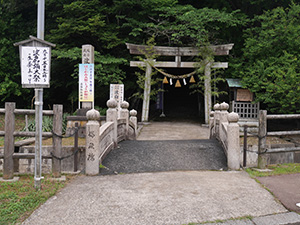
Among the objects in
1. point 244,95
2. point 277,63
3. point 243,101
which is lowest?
point 243,101

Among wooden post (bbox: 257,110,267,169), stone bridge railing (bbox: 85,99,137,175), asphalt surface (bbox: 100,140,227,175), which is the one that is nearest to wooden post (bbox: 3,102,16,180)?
stone bridge railing (bbox: 85,99,137,175)

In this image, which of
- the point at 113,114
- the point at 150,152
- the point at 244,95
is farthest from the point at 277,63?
the point at 113,114

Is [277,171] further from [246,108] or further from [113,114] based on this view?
[246,108]

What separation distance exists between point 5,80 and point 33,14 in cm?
549

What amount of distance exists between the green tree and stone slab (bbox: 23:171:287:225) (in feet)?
25.3

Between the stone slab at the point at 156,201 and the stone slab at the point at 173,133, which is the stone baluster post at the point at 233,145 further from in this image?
the stone slab at the point at 173,133

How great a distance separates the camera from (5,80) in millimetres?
16703

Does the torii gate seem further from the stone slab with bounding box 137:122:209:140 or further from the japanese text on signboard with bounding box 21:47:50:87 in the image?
the japanese text on signboard with bounding box 21:47:50:87

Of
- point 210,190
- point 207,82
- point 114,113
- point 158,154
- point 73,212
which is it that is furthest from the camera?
point 207,82

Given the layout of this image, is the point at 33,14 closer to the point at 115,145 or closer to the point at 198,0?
the point at 198,0

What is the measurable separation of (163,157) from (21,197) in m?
3.42

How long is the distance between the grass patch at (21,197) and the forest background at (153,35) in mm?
9913

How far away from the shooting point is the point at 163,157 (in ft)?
21.2

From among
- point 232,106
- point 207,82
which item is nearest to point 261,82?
point 232,106
